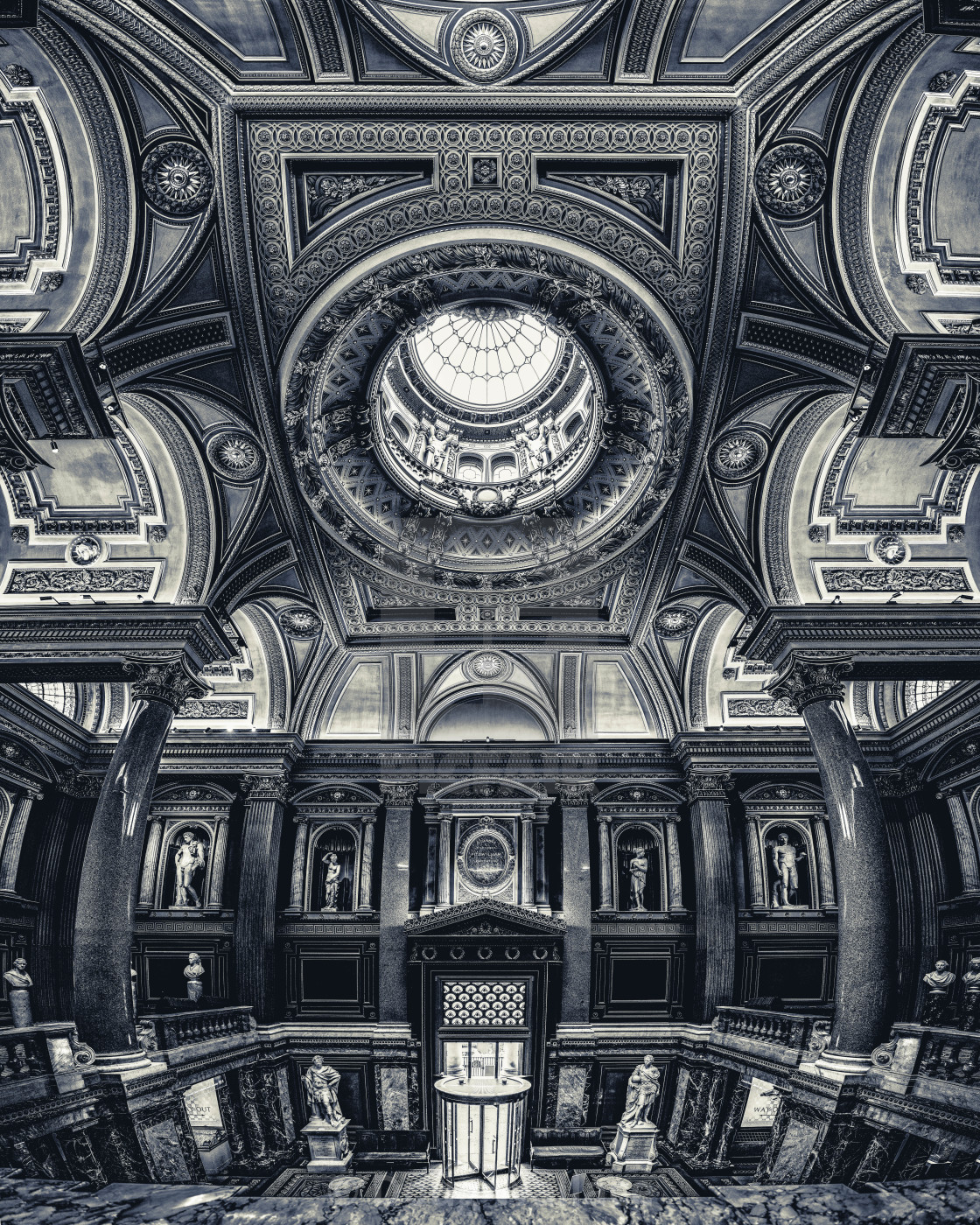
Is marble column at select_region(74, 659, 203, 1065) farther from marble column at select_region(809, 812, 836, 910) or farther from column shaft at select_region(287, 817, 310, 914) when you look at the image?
marble column at select_region(809, 812, 836, 910)

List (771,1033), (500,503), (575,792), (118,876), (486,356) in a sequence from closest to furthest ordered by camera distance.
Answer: (118,876), (771,1033), (500,503), (486,356), (575,792)

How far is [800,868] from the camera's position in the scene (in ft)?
61.5

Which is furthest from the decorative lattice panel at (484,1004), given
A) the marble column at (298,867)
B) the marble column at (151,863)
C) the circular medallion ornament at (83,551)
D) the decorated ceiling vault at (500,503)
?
the circular medallion ornament at (83,551)

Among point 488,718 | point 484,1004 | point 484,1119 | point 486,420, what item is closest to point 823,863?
point 484,1004

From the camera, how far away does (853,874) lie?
10500 mm

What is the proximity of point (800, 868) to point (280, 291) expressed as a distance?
1761 cm

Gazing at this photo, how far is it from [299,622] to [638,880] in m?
10.8

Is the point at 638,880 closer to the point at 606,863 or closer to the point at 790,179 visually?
the point at 606,863

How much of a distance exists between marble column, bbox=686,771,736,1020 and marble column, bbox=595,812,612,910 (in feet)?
6.97

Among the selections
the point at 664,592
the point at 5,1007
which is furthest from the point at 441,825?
the point at 5,1007

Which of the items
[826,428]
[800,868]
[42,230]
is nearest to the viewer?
[42,230]

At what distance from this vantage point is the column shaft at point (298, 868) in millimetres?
18562

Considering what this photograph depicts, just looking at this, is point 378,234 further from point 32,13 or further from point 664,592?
point 664,592

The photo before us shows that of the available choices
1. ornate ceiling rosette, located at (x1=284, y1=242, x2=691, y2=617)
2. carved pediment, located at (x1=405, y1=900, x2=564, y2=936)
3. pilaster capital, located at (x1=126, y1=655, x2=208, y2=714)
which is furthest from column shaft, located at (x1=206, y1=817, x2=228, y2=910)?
ornate ceiling rosette, located at (x1=284, y1=242, x2=691, y2=617)
